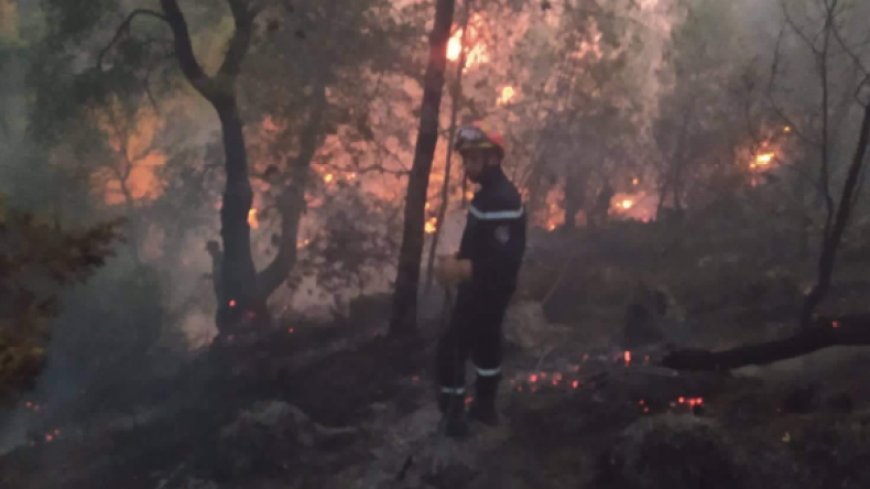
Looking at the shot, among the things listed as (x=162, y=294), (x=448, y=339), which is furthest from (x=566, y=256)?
(x=162, y=294)

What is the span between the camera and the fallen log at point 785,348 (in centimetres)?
591

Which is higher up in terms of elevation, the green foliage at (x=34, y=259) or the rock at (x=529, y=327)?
the green foliage at (x=34, y=259)

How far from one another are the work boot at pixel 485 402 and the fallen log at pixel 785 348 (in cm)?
175

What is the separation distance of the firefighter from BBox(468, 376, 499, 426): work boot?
0.01 metres

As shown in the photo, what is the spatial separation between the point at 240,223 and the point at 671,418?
33.5 ft

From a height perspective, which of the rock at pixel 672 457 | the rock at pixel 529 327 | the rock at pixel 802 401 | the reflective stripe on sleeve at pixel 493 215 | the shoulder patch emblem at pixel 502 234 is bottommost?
the rock at pixel 529 327

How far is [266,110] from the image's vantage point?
524 inches

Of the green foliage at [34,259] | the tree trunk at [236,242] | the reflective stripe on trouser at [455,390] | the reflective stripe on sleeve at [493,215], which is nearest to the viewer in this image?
the green foliage at [34,259]

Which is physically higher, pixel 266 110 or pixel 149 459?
pixel 266 110

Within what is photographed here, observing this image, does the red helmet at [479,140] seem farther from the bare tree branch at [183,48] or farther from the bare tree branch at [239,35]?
the bare tree branch at [183,48]

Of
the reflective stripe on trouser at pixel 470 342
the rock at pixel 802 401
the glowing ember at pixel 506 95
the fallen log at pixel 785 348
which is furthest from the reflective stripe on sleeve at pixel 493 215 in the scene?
the glowing ember at pixel 506 95

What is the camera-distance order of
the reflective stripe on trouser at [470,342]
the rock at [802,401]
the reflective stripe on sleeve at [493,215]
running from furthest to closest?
the reflective stripe on trouser at [470,342], the reflective stripe on sleeve at [493,215], the rock at [802,401]

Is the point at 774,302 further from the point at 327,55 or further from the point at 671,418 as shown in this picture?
the point at 327,55

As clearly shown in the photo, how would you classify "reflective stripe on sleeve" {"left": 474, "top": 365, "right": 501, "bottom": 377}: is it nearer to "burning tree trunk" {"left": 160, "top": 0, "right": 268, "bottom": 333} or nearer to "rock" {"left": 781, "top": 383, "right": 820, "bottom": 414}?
"rock" {"left": 781, "top": 383, "right": 820, "bottom": 414}
